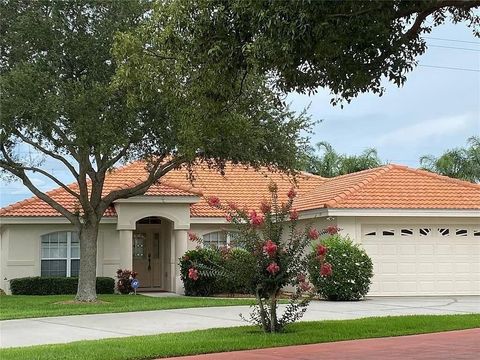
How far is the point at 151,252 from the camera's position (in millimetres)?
28938

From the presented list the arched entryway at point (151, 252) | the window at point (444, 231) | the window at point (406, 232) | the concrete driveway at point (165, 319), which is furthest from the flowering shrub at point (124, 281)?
the window at point (444, 231)

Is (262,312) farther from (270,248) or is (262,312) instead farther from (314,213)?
(314,213)

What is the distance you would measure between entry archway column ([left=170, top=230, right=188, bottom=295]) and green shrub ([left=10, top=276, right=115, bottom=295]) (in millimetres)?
2579

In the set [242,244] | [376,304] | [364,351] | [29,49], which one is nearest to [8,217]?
[29,49]

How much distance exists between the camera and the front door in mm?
28603

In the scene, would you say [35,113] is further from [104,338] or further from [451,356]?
[451,356]

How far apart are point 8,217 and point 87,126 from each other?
8874 mm

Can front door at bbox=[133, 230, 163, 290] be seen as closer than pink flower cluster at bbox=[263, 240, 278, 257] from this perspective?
No

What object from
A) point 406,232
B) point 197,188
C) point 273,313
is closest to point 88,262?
point 197,188

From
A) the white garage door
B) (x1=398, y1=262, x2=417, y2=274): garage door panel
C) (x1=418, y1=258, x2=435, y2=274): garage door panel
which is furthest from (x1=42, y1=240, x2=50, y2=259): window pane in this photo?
(x1=418, y1=258, x2=435, y2=274): garage door panel

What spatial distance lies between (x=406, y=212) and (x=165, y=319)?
1033cm

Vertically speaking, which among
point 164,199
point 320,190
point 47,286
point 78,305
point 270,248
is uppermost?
point 320,190

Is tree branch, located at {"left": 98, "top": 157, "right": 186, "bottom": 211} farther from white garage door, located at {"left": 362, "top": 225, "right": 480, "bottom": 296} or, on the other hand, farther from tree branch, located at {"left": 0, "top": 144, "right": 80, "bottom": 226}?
white garage door, located at {"left": 362, "top": 225, "right": 480, "bottom": 296}

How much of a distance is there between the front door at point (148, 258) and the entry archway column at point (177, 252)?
1990 millimetres
